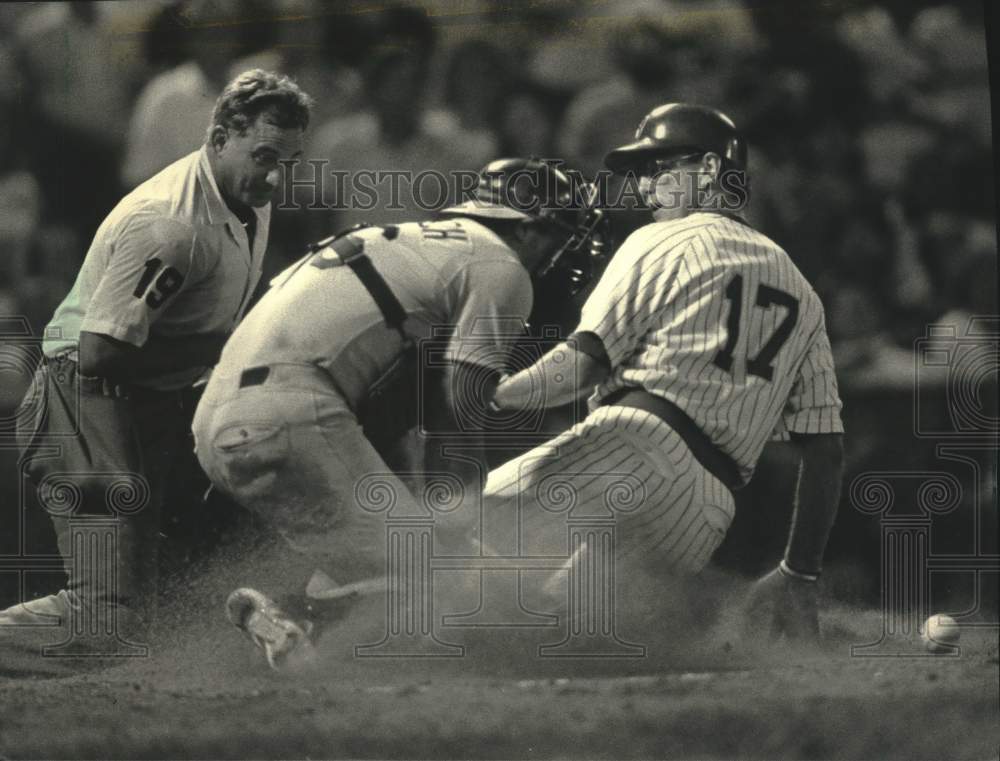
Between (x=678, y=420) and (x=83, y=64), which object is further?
(x=83, y=64)

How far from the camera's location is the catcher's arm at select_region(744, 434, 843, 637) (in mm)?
4348

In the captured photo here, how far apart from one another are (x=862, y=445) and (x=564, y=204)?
1259 mm

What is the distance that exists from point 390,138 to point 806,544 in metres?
1.92

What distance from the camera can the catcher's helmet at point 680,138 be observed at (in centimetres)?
436

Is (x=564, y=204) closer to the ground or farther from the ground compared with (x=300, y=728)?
farther from the ground

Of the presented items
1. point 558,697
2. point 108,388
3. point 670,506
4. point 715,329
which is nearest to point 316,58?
point 108,388

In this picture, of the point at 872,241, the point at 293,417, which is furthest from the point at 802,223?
the point at 293,417

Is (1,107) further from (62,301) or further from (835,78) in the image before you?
(835,78)

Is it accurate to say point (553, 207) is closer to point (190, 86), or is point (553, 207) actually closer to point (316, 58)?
point (316, 58)

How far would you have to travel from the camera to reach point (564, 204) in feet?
14.3

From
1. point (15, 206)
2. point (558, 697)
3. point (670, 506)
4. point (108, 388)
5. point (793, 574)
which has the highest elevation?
point (15, 206)

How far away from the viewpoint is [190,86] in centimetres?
447

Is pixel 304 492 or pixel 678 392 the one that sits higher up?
pixel 678 392

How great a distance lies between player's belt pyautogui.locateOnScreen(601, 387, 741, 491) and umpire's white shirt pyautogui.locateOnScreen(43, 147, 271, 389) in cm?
127
